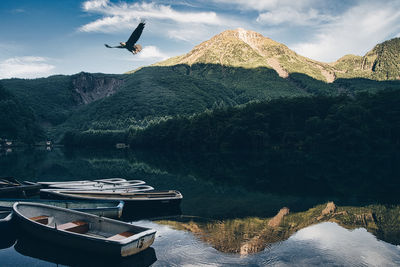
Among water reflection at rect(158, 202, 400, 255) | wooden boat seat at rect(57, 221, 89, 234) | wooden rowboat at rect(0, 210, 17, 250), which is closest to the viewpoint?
wooden boat seat at rect(57, 221, 89, 234)

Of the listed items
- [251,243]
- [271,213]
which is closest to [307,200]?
[271,213]

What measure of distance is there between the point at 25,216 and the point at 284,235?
41.3ft

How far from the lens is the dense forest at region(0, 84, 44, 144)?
157250mm

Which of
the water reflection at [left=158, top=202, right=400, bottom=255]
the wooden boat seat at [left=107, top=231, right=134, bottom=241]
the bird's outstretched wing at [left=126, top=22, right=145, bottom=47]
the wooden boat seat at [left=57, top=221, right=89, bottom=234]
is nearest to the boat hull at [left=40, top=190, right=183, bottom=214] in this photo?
the water reflection at [left=158, top=202, right=400, bottom=255]

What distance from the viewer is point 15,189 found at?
24.7 m

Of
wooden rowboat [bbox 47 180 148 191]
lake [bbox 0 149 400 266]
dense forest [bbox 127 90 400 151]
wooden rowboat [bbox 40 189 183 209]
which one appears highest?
dense forest [bbox 127 90 400 151]

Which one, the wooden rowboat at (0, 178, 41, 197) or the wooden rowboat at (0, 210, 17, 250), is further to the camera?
the wooden rowboat at (0, 178, 41, 197)

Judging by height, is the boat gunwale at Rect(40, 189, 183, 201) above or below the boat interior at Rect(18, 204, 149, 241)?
below

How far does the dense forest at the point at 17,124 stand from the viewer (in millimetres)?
157250

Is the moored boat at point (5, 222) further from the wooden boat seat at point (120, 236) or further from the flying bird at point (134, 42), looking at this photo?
the flying bird at point (134, 42)

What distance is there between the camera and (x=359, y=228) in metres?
16.8

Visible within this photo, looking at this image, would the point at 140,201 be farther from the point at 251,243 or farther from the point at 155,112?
the point at 155,112

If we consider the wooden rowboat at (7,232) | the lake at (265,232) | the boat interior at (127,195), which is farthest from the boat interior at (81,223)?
the boat interior at (127,195)

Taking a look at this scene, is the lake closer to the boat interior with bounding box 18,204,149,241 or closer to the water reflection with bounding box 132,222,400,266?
the water reflection with bounding box 132,222,400,266
